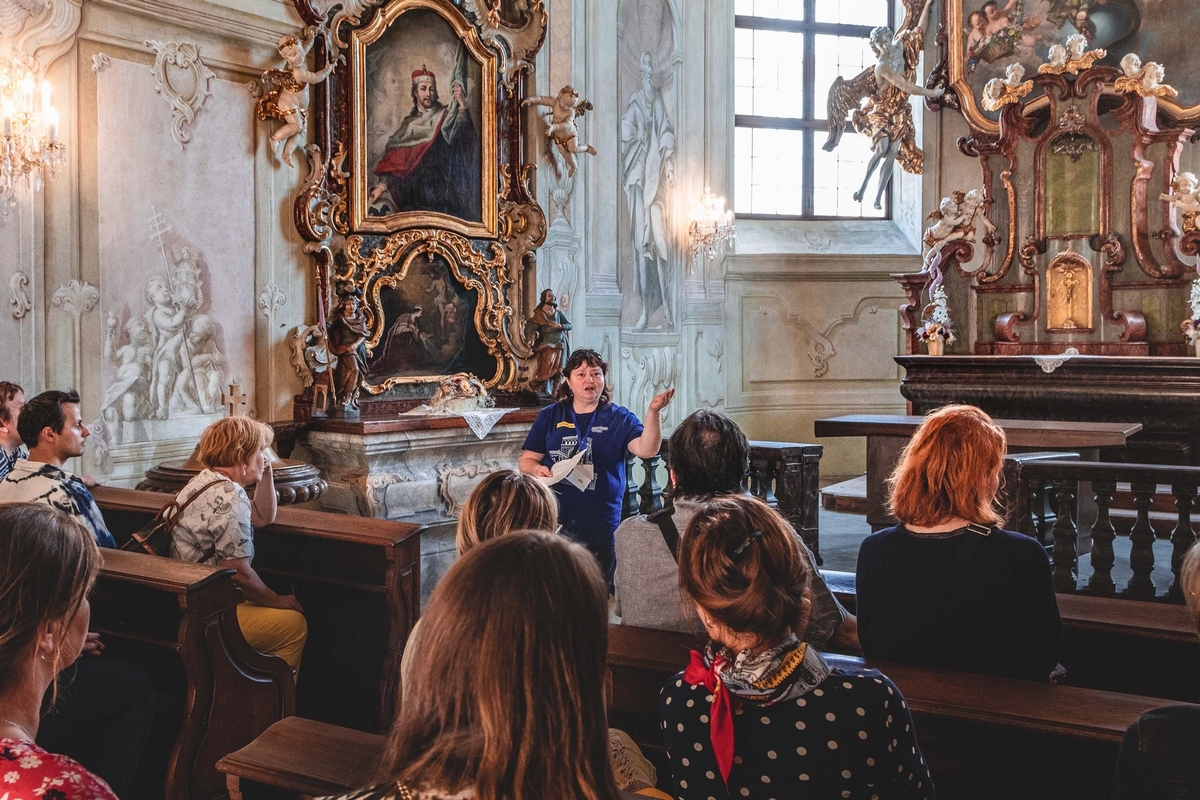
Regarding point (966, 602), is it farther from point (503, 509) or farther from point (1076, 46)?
point (1076, 46)

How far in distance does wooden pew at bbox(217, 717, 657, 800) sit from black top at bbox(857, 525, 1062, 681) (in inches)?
47.0

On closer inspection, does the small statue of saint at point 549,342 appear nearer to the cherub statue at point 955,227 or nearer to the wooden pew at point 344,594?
the wooden pew at point 344,594

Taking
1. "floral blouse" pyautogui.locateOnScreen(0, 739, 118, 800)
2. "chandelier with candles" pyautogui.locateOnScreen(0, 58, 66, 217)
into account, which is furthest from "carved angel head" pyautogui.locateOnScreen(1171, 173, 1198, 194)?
"floral blouse" pyautogui.locateOnScreen(0, 739, 118, 800)

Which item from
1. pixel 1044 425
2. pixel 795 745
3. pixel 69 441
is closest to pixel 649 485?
pixel 1044 425

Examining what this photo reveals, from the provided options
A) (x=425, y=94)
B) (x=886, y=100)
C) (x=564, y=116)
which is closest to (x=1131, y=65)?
(x=886, y=100)

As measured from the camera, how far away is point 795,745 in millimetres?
1743

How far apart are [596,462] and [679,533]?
1.89 meters

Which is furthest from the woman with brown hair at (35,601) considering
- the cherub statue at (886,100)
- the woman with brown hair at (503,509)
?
the cherub statue at (886,100)

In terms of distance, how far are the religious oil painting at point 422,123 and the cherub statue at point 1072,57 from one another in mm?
5429

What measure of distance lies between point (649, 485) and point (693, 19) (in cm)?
702

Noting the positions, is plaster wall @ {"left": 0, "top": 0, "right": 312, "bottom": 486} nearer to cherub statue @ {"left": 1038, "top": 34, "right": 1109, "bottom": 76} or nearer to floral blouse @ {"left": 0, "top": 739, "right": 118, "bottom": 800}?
floral blouse @ {"left": 0, "top": 739, "right": 118, "bottom": 800}

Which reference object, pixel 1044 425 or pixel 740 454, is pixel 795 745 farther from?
pixel 1044 425

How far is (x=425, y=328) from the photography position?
8086mm

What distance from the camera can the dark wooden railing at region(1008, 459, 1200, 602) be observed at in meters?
4.33
